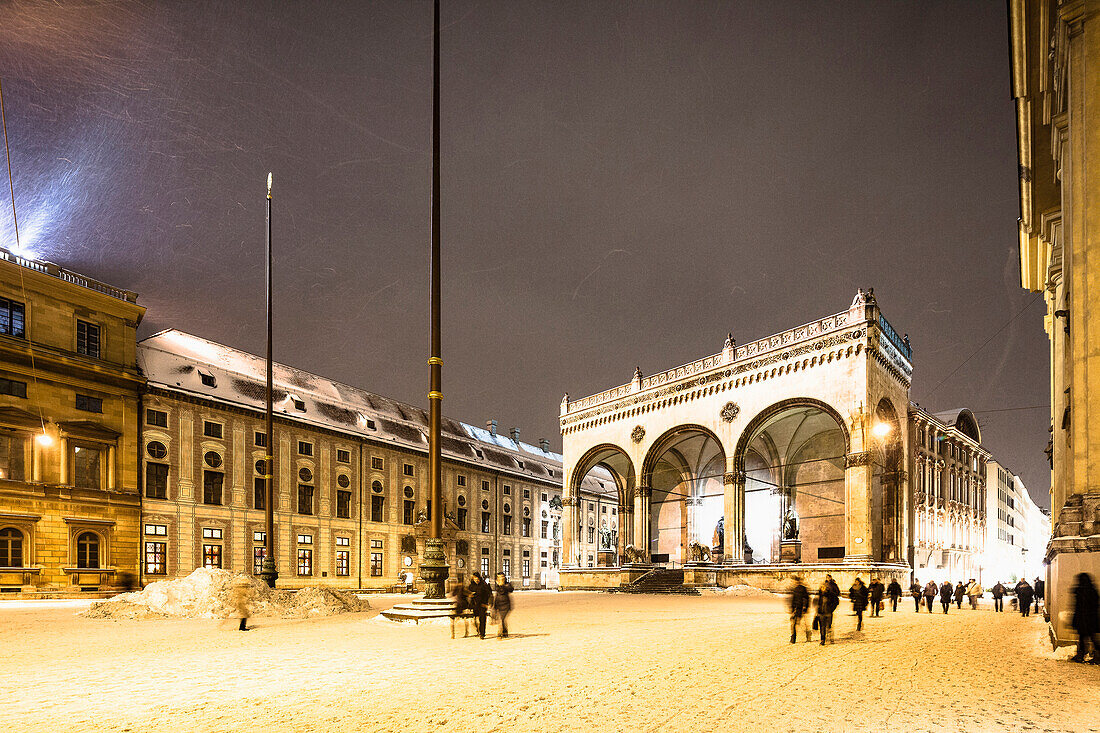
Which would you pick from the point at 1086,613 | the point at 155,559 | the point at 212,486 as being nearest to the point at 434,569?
the point at 1086,613

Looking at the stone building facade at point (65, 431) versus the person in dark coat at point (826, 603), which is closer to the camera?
the person in dark coat at point (826, 603)

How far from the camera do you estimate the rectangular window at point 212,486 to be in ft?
136

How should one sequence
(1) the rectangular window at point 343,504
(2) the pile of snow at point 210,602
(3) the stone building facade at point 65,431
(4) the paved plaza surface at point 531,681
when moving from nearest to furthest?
(4) the paved plaza surface at point 531,681 → (2) the pile of snow at point 210,602 → (3) the stone building facade at point 65,431 → (1) the rectangular window at point 343,504

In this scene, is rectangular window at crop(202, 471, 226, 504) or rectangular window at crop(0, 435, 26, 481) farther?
rectangular window at crop(202, 471, 226, 504)

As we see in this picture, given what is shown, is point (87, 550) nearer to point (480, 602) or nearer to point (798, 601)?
point (480, 602)

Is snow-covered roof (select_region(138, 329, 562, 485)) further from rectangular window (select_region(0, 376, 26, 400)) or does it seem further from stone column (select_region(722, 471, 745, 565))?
stone column (select_region(722, 471, 745, 565))

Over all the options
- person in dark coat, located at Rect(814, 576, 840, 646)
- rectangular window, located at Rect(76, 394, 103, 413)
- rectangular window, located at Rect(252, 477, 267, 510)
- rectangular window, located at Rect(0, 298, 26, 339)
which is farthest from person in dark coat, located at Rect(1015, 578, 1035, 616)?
rectangular window, located at Rect(0, 298, 26, 339)

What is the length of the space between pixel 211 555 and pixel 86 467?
346 inches

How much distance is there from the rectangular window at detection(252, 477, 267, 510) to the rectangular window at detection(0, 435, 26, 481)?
42.2 feet

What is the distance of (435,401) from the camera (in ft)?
52.2

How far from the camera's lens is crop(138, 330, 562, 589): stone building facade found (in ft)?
130

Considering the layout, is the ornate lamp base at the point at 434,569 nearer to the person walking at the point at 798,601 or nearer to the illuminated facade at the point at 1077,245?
the person walking at the point at 798,601

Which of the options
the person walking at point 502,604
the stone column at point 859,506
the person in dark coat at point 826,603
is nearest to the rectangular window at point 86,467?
the person walking at point 502,604

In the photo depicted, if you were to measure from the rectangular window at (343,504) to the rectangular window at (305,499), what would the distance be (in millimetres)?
2419
